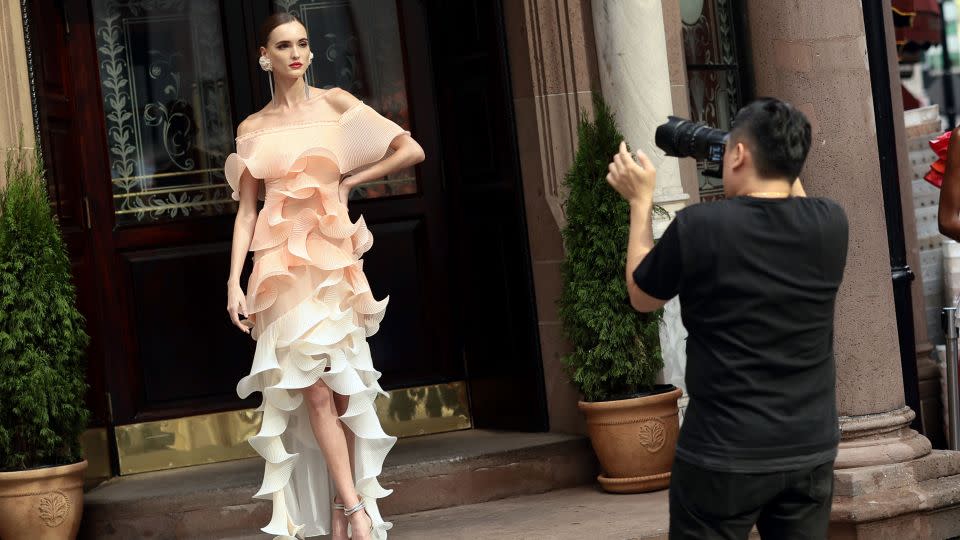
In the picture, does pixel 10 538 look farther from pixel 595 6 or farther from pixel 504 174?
pixel 595 6

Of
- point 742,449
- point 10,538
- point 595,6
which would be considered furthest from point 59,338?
point 742,449

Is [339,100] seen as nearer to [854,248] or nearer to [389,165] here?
[389,165]

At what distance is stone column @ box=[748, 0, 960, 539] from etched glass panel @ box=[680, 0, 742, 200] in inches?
82.7

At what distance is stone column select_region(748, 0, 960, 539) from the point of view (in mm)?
5871

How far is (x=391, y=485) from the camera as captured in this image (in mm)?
6730

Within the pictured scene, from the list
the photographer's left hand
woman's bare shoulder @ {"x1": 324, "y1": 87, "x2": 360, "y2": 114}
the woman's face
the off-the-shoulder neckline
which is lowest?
the photographer's left hand

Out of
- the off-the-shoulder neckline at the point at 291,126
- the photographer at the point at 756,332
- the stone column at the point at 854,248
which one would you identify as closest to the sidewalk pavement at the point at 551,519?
the stone column at the point at 854,248

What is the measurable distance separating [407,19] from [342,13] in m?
0.36

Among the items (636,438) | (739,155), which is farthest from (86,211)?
(739,155)

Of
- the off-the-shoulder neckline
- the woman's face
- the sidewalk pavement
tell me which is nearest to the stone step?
the sidewalk pavement

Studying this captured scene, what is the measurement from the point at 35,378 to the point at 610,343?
256 cm

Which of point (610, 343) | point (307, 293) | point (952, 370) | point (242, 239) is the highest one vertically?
point (242, 239)

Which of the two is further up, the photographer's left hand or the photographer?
the photographer's left hand

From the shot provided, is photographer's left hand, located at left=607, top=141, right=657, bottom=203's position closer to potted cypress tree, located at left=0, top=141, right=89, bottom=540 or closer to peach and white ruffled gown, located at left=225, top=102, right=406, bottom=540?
peach and white ruffled gown, located at left=225, top=102, right=406, bottom=540
